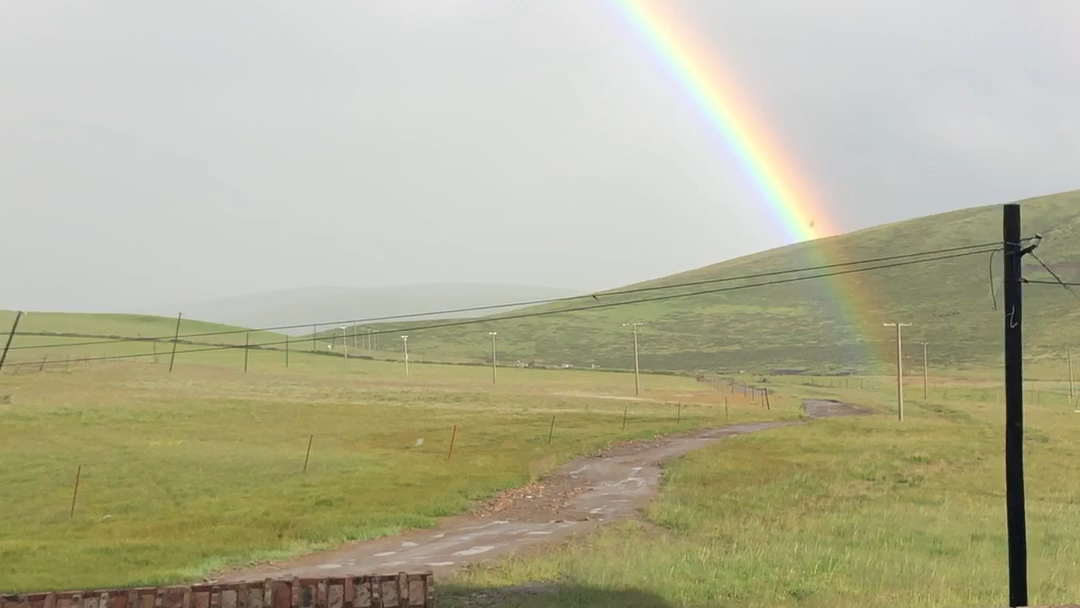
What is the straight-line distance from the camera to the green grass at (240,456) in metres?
22.5

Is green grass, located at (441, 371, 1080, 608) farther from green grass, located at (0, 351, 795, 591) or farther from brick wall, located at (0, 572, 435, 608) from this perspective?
green grass, located at (0, 351, 795, 591)

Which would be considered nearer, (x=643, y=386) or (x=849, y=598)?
(x=849, y=598)

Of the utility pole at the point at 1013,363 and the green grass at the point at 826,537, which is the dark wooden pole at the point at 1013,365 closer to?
the utility pole at the point at 1013,363

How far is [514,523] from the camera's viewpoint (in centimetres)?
2602

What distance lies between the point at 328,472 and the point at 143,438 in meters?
16.5

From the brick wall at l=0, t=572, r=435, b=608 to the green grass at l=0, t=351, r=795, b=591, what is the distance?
30.9 feet

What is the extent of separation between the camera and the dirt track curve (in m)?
20.1

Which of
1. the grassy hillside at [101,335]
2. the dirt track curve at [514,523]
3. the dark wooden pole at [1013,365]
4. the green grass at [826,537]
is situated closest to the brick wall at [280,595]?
the green grass at [826,537]

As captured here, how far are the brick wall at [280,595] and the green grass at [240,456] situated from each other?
30.9ft

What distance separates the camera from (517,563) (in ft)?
60.8

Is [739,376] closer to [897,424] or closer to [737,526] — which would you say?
[897,424]

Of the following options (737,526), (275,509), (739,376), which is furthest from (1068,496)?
(739,376)

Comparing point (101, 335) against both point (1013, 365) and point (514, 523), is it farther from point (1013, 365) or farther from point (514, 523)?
point (1013, 365)

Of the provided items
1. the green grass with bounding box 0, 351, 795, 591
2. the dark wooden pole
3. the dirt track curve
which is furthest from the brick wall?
the green grass with bounding box 0, 351, 795, 591
